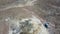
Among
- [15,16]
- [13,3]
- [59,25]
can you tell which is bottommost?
[59,25]

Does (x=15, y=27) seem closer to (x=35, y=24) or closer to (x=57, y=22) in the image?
(x=35, y=24)

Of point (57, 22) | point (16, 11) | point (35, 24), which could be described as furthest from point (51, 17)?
point (16, 11)

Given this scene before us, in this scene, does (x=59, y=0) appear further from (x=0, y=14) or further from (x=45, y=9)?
(x=0, y=14)

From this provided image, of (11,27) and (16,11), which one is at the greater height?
(16,11)

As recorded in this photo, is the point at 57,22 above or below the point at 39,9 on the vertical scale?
below

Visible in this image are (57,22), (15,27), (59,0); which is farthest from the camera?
(59,0)

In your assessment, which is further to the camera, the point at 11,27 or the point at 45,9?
the point at 45,9

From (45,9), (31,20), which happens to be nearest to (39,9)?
(45,9)

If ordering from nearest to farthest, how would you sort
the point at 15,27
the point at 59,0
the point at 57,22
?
the point at 15,27 < the point at 57,22 < the point at 59,0

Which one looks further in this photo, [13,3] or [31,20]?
[13,3]
